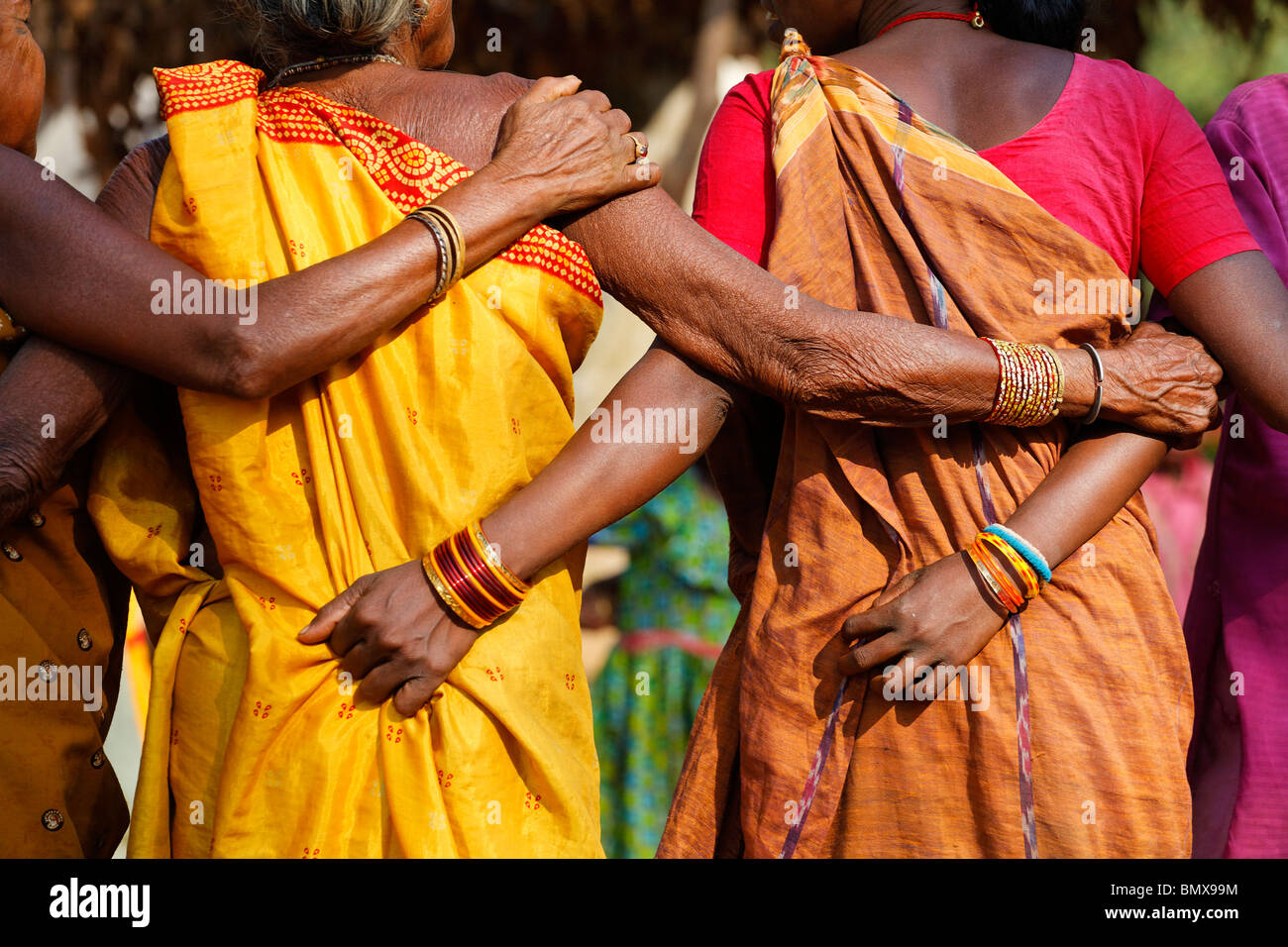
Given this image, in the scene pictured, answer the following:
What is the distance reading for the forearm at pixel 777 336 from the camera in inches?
81.9

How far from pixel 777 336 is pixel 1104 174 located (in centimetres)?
67

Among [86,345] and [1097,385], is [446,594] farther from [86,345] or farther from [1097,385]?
[1097,385]

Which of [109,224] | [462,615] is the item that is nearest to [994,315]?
[462,615]

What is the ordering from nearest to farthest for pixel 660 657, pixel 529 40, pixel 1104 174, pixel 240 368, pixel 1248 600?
pixel 240 368 → pixel 1104 174 → pixel 1248 600 → pixel 660 657 → pixel 529 40

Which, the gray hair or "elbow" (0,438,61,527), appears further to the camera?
the gray hair

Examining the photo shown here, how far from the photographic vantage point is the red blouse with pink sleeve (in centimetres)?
219

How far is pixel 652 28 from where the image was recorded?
5.75m

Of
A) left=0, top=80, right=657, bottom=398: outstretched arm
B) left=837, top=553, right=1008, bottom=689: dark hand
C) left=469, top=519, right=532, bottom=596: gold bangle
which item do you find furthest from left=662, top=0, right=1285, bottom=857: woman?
left=0, top=80, right=657, bottom=398: outstretched arm

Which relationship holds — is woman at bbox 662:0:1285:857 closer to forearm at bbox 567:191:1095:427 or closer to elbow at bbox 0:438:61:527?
forearm at bbox 567:191:1095:427

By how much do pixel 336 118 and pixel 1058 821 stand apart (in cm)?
168

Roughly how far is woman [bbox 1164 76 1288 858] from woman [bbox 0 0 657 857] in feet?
4.34

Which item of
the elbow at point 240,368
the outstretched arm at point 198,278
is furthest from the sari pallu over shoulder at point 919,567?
the elbow at point 240,368

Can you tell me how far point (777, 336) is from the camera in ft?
6.95

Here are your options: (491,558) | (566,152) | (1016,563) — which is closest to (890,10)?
(566,152)
